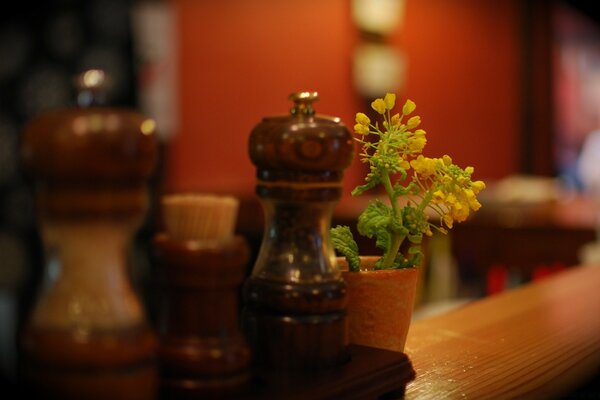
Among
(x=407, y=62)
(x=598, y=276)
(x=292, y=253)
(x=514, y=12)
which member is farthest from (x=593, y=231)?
(x=514, y=12)

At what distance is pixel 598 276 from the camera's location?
201 cm

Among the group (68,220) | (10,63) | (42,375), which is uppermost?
(10,63)

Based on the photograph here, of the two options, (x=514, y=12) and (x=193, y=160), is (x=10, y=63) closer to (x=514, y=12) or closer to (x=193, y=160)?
(x=193, y=160)

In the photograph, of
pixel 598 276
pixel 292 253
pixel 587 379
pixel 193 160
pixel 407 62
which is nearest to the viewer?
pixel 292 253

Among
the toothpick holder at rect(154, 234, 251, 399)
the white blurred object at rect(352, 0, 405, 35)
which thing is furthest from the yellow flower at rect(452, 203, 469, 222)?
the white blurred object at rect(352, 0, 405, 35)

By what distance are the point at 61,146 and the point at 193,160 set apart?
399cm

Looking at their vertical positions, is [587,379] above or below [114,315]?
below

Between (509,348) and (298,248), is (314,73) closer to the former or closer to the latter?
(509,348)

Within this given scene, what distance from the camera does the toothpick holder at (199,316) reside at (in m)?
0.72

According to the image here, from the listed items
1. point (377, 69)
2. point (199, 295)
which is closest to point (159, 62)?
point (377, 69)

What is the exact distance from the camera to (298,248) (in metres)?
0.87

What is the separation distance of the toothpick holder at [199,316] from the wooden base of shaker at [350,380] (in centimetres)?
5

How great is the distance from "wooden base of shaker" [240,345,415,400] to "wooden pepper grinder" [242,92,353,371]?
23 mm

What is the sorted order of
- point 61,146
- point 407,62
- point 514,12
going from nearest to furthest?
point 61,146
point 407,62
point 514,12
